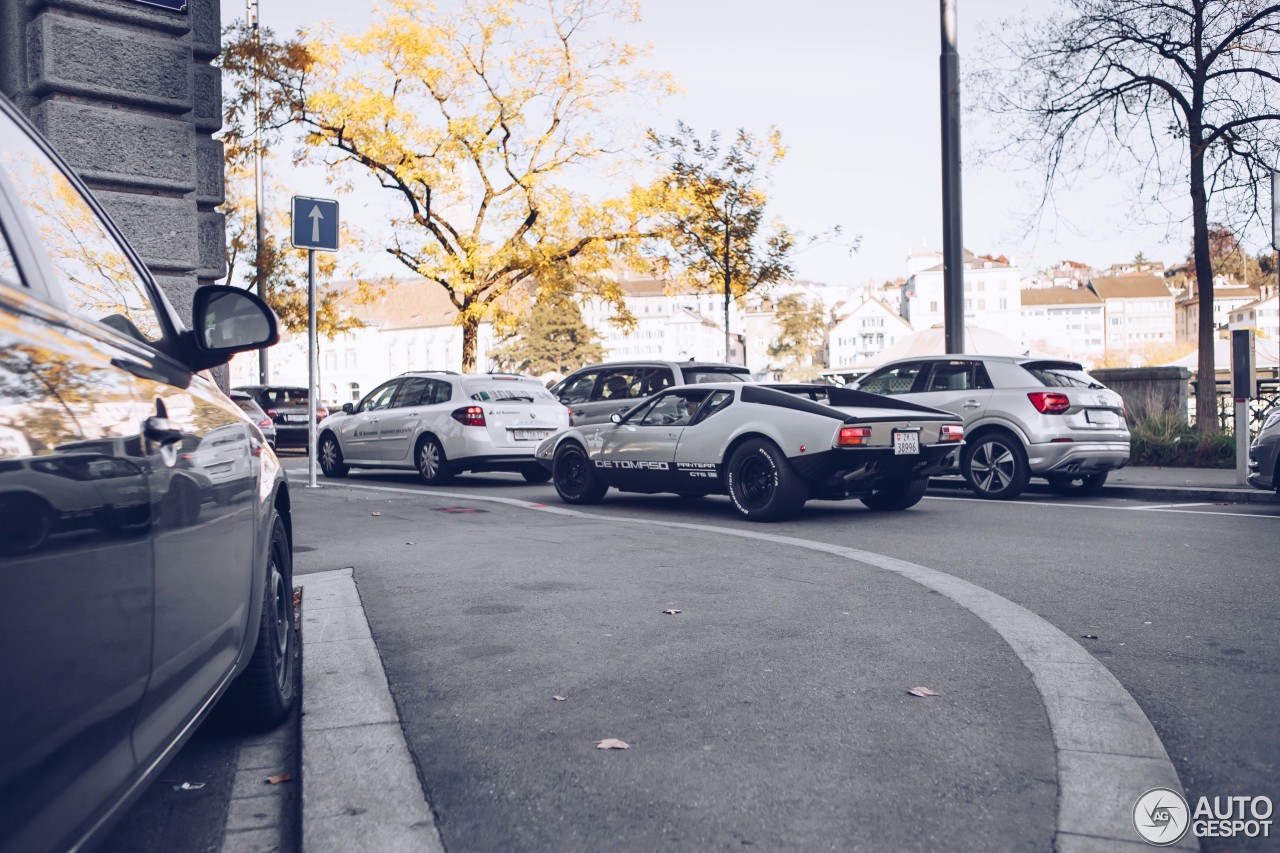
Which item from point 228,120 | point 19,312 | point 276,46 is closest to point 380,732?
point 19,312

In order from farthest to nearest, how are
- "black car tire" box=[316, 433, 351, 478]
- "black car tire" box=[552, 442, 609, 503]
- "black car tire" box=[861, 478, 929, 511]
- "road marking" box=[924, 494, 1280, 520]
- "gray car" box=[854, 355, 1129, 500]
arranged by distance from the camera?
"black car tire" box=[316, 433, 351, 478] → "gray car" box=[854, 355, 1129, 500] → "black car tire" box=[552, 442, 609, 503] → "black car tire" box=[861, 478, 929, 511] → "road marking" box=[924, 494, 1280, 520]

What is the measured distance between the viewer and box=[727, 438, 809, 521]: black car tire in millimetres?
10992

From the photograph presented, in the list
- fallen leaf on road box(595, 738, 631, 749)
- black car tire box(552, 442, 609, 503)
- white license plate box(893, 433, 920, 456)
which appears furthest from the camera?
black car tire box(552, 442, 609, 503)

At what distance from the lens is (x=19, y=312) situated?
1931 mm

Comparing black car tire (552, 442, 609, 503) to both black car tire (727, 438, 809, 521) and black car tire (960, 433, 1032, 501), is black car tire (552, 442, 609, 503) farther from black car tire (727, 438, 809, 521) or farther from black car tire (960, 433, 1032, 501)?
black car tire (960, 433, 1032, 501)

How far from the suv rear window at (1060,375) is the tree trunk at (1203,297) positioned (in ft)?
18.3

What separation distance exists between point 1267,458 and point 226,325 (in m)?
10.4

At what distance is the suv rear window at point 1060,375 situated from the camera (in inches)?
548

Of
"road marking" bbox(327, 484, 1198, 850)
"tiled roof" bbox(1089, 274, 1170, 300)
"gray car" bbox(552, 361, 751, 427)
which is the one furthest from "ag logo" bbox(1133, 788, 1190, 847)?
"tiled roof" bbox(1089, 274, 1170, 300)

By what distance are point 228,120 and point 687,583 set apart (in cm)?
2411

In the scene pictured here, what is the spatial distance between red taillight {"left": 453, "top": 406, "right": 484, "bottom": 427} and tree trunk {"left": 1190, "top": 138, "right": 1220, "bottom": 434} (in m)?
10.4

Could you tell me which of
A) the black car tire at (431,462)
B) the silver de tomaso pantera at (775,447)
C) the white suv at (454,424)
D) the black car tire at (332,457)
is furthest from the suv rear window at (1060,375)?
the black car tire at (332,457)

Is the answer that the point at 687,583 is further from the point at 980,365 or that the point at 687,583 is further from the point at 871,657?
the point at 980,365

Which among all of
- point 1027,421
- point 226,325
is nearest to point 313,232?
point 1027,421
